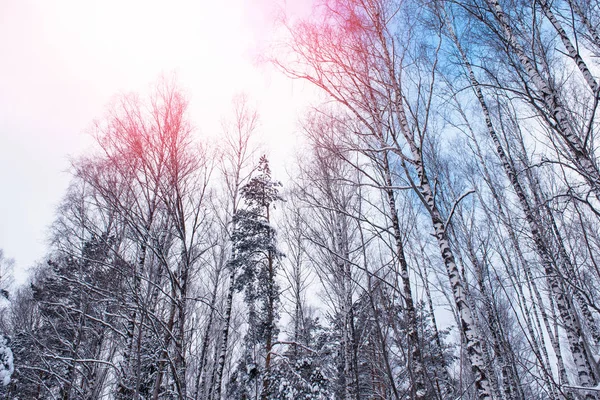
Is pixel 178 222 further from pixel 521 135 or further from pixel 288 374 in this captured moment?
pixel 521 135

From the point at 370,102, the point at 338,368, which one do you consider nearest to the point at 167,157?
the point at 370,102

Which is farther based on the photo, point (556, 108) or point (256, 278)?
point (256, 278)

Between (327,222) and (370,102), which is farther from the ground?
(327,222)

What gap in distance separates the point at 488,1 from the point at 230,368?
19528 millimetres

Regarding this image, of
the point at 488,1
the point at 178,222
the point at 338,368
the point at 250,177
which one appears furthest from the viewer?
the point at 338,368

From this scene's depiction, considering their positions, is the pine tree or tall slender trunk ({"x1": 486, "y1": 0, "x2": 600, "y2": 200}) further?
the pine tree

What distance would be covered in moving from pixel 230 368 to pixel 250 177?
40.9 feet

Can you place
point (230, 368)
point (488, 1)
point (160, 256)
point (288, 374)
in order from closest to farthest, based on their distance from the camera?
1. point (160, 256)
2. point (488, 1)
3. point (288, 374)
4. point (230, 368)

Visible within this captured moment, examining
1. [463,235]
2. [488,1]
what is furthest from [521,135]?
[488,1]

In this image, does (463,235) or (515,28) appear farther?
(463,235)

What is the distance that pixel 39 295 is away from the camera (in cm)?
Answer: 1224

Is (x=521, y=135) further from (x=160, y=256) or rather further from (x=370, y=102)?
(x=160, y=256)

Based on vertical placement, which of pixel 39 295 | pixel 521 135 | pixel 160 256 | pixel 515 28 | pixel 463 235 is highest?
pixel 521 135

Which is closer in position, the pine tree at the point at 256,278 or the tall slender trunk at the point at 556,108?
the tall slender trunk at the point at 556,108
